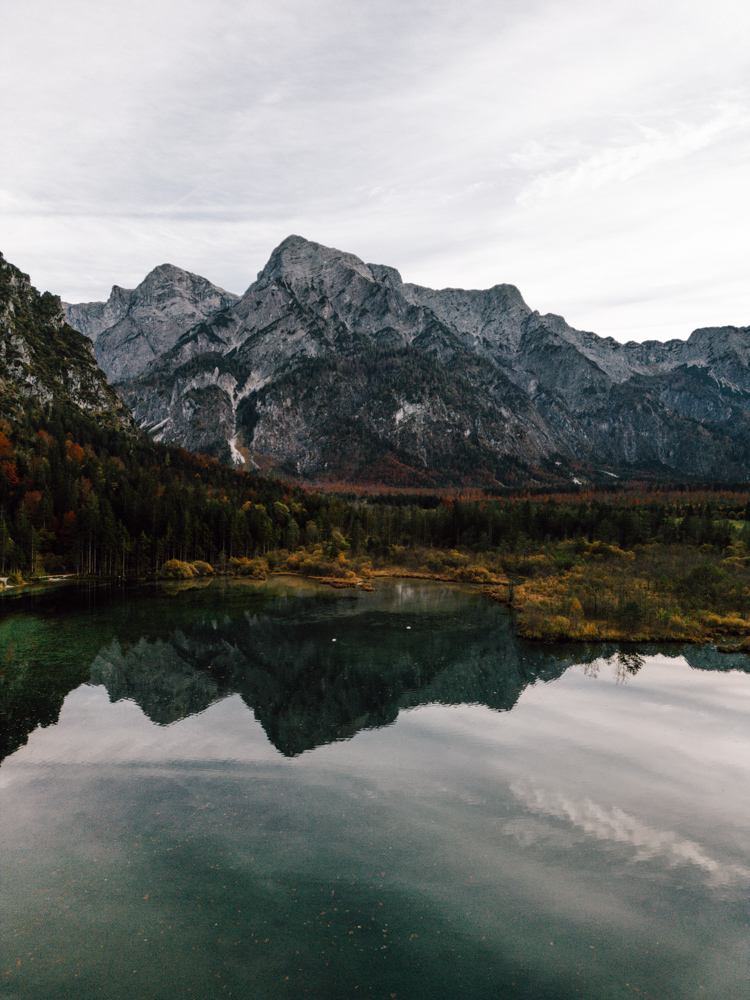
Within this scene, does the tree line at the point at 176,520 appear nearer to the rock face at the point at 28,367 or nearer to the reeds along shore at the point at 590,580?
the reeds along shore at the point at 590,580

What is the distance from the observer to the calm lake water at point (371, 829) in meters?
17.3

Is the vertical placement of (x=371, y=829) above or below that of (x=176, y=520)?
below

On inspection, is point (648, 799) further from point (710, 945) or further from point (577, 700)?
point (577, 700)

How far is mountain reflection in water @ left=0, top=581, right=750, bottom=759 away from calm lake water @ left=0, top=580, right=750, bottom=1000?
1.25 feet

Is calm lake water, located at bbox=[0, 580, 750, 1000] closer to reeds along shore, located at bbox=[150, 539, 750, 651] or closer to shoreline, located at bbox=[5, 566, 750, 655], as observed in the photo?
shoreline, located at bbox=[5, 566, 750, 655]

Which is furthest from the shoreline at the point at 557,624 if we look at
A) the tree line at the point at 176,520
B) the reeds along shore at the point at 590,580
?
the tree line at the point at 176,520

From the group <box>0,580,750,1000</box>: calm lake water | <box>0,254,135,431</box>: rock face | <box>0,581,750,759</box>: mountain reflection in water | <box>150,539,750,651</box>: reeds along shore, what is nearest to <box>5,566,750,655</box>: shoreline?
<box>150,539,750,651</box>: reeds along shore

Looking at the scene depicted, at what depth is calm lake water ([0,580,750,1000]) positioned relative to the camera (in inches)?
681

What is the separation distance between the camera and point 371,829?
82.5ft

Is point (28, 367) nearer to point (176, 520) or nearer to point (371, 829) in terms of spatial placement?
point (176, 520)

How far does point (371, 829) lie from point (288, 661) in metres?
29.2

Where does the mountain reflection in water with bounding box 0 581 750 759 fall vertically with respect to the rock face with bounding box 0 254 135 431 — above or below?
below

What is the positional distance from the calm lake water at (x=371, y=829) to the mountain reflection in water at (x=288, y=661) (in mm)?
382

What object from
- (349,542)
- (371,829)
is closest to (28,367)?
(349,542)
